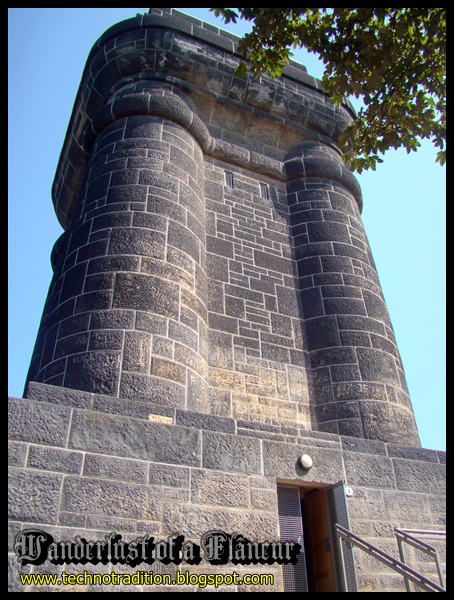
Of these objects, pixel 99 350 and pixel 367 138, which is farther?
pixel 367 138

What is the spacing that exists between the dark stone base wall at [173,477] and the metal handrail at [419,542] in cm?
16

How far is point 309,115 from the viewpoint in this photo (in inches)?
368

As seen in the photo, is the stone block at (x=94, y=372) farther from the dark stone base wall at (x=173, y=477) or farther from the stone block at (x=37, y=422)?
the stone block at (x=37, y=422)

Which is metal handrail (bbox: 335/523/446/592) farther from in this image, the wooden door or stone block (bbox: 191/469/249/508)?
stone block (bbox: 191/469/249/508)

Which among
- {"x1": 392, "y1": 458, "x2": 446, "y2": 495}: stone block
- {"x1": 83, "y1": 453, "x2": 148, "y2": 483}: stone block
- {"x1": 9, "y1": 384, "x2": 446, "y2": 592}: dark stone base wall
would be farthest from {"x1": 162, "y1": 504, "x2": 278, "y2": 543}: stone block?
{"x1": 392, "y1": 458, "x2": 446, "y2": 495}: stone block

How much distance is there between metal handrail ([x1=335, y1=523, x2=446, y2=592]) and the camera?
3764mm

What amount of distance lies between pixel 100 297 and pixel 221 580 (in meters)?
2.78

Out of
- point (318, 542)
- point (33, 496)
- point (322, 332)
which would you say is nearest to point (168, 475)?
point (33, 496)

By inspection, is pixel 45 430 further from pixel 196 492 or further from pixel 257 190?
pixel 257 190

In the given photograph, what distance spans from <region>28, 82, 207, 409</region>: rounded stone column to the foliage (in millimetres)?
1753

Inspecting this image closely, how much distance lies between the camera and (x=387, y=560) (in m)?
4.19

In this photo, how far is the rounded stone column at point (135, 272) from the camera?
5148 millimetres

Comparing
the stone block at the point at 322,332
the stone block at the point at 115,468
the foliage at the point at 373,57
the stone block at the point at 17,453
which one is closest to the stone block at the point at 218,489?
the stone block at the point at 115,468
